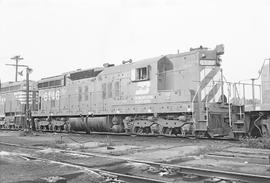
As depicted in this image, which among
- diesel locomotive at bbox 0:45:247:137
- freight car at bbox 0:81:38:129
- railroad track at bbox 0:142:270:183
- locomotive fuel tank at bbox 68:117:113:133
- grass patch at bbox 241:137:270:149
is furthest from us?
freight car at bbox 0:81:38:129

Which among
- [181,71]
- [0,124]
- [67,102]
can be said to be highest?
[181,71]

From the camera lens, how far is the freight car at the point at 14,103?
78.7ft

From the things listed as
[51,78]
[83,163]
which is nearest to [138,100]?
[83,163]

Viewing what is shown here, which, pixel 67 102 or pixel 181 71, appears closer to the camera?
pixel 181 71

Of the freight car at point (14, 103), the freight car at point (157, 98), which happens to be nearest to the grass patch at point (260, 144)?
the freight car at point (157, 98)

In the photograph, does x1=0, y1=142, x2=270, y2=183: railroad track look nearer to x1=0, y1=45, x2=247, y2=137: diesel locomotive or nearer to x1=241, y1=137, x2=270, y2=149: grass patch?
x1=241, y1=137, x2=270, y2=149: grass patch

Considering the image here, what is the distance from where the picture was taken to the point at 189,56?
1381 centimetres

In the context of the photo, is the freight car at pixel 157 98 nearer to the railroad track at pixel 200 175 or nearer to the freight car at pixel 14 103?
the freight car at pixel 14 103

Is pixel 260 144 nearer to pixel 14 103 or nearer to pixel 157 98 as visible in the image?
pixel 157 98

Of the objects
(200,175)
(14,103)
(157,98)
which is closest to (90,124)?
(157,98)

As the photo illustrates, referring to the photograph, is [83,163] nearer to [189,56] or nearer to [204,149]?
[204,149]

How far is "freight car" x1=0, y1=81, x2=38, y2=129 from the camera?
23984mm

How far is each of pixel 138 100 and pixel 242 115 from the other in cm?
548

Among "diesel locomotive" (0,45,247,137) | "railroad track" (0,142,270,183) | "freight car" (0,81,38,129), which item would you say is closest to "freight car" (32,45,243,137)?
"diesel locomotive" (0,45,247,137)
